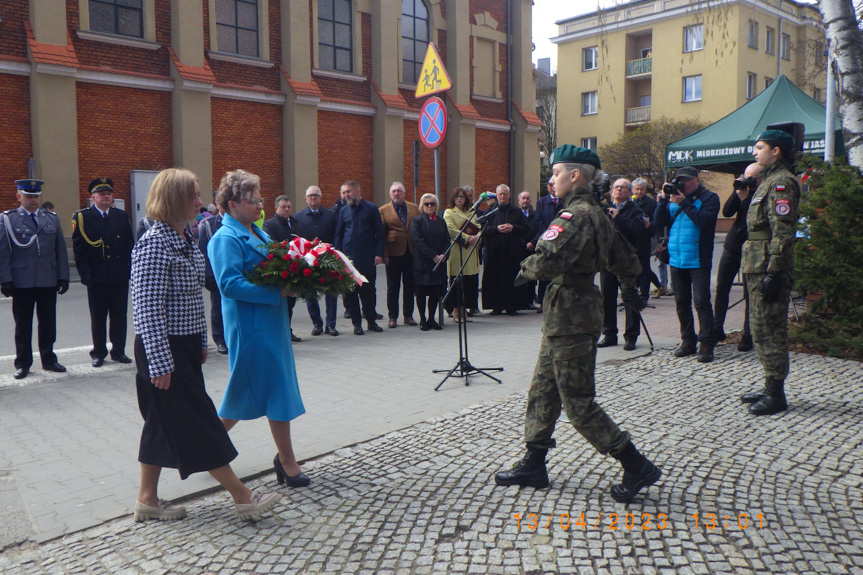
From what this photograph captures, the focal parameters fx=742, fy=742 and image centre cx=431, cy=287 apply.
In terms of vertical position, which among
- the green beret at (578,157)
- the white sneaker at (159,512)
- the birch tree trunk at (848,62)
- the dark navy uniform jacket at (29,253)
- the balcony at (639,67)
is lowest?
the white sneaker at (159,512)

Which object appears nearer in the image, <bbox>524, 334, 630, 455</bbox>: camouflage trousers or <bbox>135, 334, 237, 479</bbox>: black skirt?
<bbox>135, 334, 237, 479</bbox>: black skirt

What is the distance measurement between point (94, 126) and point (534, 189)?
16.2m

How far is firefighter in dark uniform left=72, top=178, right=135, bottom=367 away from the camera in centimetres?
780

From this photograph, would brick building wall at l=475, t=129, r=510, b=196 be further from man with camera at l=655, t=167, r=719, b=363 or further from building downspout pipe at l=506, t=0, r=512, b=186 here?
man with camera at l=655, t=167, r=719, b=363

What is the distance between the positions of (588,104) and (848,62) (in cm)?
4312

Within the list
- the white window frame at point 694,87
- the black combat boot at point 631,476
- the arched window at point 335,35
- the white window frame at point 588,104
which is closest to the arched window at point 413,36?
the arched window at point 335,35

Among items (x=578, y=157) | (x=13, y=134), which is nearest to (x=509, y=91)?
(x=13, y=134)

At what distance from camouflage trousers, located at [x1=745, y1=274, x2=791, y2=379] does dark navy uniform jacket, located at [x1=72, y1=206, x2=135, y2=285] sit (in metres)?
6.21

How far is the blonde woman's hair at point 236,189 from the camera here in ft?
13.8

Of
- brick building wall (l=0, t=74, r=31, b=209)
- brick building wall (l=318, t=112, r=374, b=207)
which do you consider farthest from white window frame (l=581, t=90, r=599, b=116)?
brick building wall (l=0, t=74, r=31, b=209)

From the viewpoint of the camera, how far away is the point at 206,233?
9055mm

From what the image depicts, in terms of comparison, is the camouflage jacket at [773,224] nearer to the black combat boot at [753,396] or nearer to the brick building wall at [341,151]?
the black combat boot at [753,396]

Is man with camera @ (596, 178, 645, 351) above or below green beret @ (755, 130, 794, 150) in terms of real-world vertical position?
below
